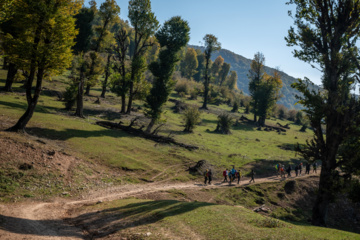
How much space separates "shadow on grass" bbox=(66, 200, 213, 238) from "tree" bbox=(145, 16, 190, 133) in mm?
25755

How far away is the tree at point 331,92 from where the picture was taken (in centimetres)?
2016

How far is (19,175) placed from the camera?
58.0 feet

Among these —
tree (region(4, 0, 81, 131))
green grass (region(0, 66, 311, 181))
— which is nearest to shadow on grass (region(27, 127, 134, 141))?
green grass (region(0, 66, 311, 181))

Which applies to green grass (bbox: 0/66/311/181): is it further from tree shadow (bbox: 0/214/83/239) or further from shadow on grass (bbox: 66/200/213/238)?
Result: tree shadow (bbox: 0/214/83/239)

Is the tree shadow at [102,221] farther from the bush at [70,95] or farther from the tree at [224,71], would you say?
the tree at [224,71]

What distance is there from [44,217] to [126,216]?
4.95 m

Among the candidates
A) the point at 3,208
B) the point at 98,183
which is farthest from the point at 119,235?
the point at 98,183

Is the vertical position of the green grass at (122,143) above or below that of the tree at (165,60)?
below

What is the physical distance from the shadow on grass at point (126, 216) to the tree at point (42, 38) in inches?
552

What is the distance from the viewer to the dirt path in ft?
38.5

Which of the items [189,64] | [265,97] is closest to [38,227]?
[265,97]

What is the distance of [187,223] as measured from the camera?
13641 mm

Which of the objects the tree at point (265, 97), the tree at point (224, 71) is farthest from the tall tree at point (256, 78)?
the tree at point (224, 71)

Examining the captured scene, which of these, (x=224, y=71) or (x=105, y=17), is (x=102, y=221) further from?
(x=224, y=71)
